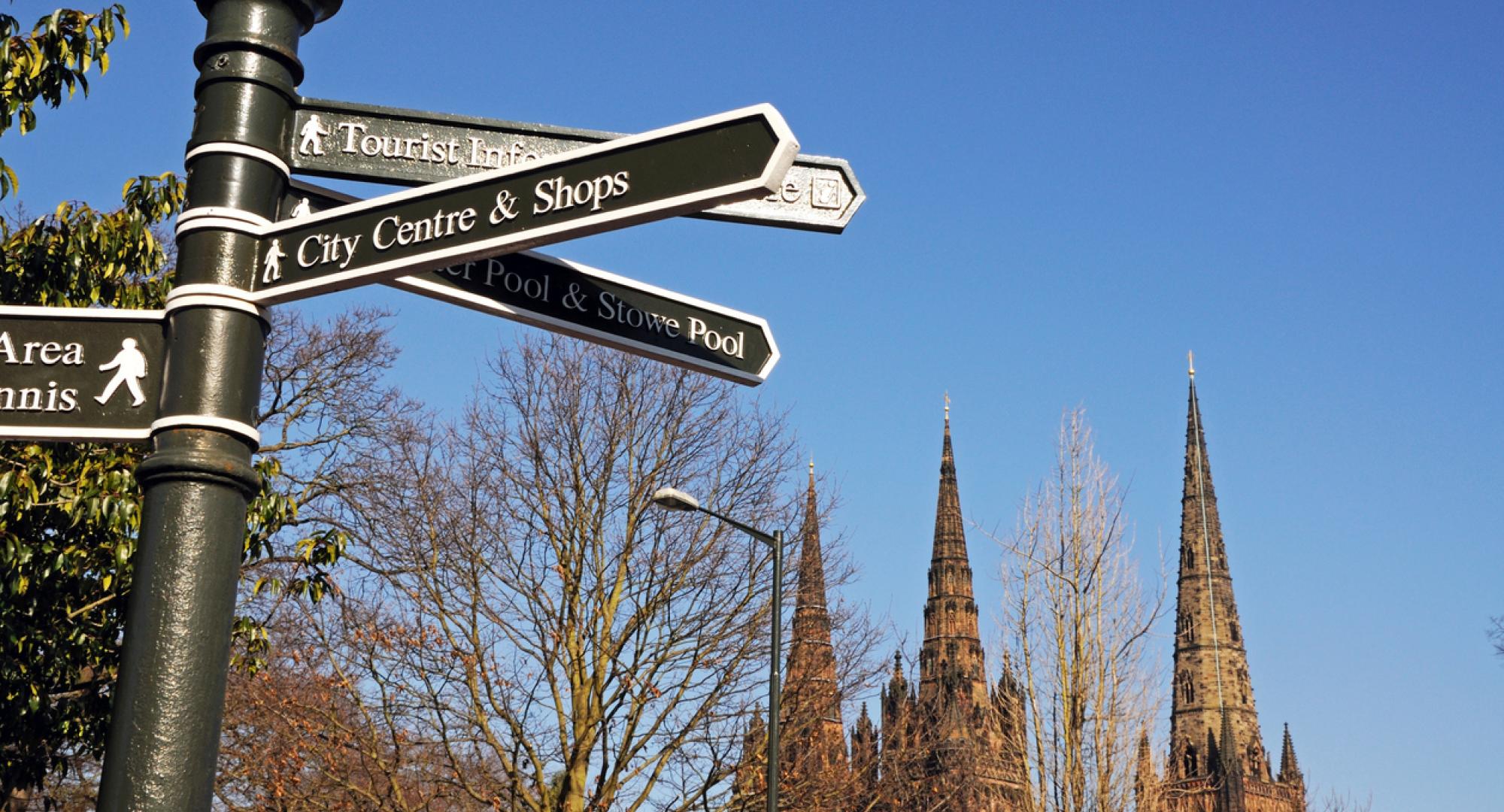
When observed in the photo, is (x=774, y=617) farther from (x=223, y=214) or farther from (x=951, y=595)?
(x=951, y=595)

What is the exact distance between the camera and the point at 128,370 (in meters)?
3.79

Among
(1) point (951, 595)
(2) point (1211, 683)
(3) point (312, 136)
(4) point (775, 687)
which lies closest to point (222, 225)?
(3) point (312, 136)

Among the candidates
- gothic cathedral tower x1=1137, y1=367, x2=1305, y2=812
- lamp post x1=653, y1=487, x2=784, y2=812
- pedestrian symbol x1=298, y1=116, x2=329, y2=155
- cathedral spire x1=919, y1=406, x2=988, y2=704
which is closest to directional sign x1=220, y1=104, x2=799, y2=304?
pedestrian symbol x1=298, y1=116, x2=329, y2=155

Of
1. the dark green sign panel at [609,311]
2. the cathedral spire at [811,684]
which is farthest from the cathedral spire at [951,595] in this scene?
the dark green sign panel at [609,311]

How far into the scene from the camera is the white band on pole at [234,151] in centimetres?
385

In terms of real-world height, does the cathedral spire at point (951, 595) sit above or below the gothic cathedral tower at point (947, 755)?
above

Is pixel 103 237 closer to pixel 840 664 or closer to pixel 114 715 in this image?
pixel 114 715

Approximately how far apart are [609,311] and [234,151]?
1.01 metres

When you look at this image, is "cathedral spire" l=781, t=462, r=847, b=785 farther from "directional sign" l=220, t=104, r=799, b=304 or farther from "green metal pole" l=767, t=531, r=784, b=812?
"directional sign" l=220, t=104, r=799, b=304

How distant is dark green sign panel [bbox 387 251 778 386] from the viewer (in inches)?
161

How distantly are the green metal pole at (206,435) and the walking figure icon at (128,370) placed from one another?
102 millimetres

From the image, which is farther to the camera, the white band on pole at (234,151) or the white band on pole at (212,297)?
the white band on pole at (234,151)

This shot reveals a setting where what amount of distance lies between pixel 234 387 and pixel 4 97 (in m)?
6.13

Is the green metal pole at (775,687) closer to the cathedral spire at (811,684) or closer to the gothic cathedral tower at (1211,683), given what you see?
the cathedral spire at (811,684)
